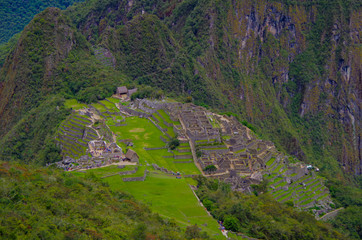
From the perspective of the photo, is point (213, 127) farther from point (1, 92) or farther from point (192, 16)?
point (192, 16)

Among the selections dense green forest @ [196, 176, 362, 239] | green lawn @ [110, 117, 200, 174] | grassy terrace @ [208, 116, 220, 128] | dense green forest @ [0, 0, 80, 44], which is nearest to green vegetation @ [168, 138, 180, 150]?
green lawn @ [110, 117, 200, 174]

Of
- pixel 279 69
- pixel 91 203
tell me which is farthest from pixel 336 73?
pixel 91 203

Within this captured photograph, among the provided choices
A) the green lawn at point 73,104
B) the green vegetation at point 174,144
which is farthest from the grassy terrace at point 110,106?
the green vegetation at point 174,144

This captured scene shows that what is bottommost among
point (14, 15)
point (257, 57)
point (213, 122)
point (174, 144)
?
point (257, 57)

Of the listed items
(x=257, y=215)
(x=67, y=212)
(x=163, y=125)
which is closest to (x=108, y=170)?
(x=257, y=215)

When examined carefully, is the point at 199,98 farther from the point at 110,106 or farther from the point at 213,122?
the point at 213,122

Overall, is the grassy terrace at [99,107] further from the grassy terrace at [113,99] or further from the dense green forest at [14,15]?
the dense green forest at [14,15]

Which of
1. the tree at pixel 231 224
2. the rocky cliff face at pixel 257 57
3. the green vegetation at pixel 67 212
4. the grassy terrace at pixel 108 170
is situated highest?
the green vegetation at pixel 67 212
